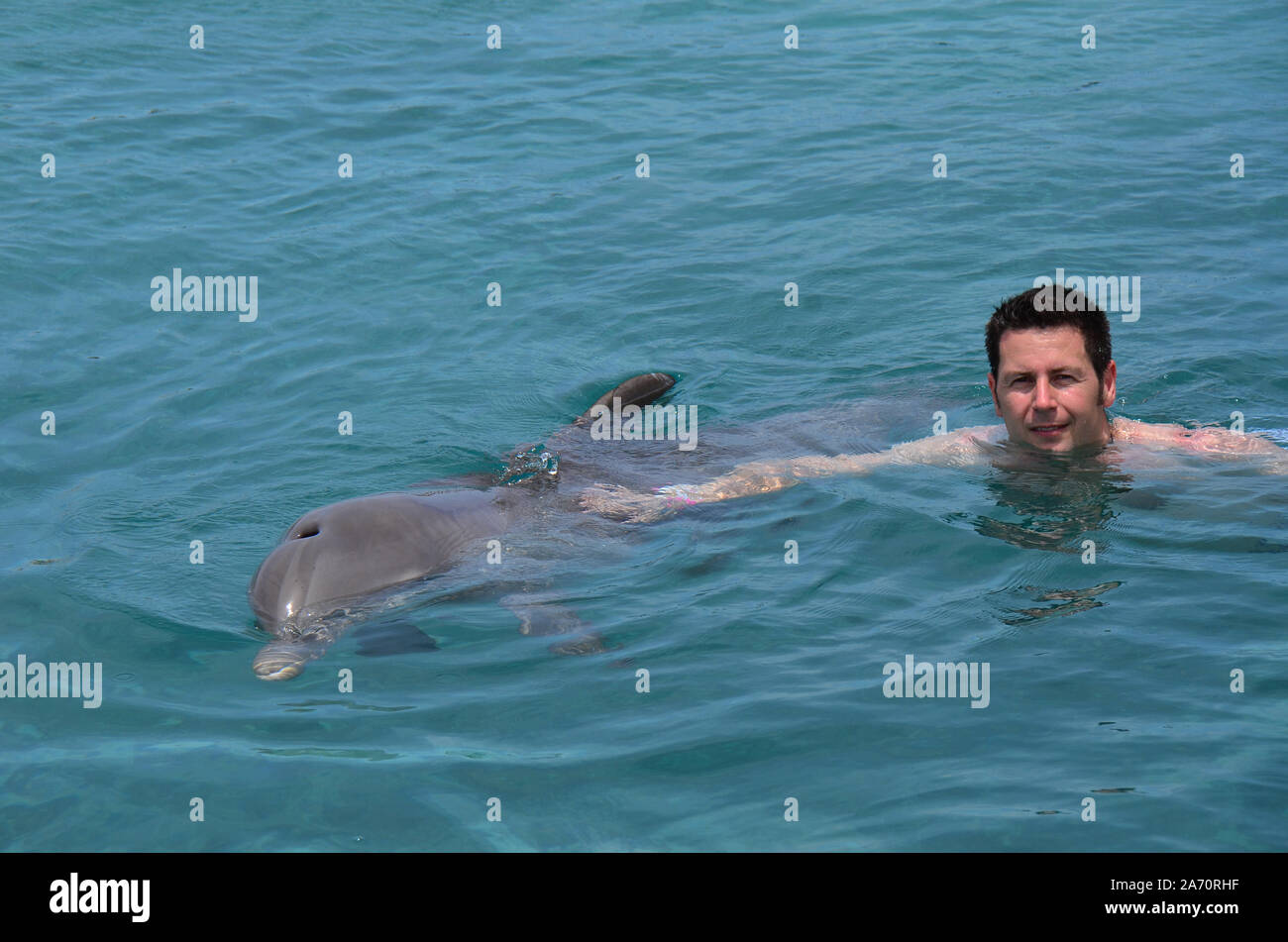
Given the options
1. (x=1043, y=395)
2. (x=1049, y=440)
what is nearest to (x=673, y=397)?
(x=1049, y=440)

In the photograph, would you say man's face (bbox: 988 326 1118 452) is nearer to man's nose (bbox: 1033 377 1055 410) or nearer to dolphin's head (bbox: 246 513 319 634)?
man's nose (bbox: 1033 377 1055 410)

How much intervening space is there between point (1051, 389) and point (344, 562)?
3.31 meters

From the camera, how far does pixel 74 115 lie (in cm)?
1350

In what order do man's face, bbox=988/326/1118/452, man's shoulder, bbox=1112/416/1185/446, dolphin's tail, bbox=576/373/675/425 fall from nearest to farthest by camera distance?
1. man's face, bbox=988/326/1118/452
2. man's shoulder, bbox=1112/416/1185/446
3. dolphin's tail, bbox=576/373/675/425

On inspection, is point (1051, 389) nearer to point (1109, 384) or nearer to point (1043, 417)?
point (1043, 417)

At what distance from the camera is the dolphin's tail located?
7.54 metres

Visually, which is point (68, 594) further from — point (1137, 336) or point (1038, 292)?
point (1137, 336)

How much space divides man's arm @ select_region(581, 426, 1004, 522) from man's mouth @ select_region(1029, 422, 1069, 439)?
0.42 m

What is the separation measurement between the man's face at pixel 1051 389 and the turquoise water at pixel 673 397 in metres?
0.25

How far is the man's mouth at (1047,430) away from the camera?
21.3 ft

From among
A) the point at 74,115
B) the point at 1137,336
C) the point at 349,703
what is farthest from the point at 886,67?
the point at 349,703

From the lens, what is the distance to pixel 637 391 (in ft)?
25.1

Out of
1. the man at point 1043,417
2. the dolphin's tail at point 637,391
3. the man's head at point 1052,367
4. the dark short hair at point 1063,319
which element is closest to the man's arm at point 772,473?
the man at point 1043,417

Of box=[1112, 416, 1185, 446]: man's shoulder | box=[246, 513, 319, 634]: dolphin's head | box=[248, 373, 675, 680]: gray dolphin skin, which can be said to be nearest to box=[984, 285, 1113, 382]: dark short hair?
box=[1112, 416, 1185, 446]: man's shoulder
